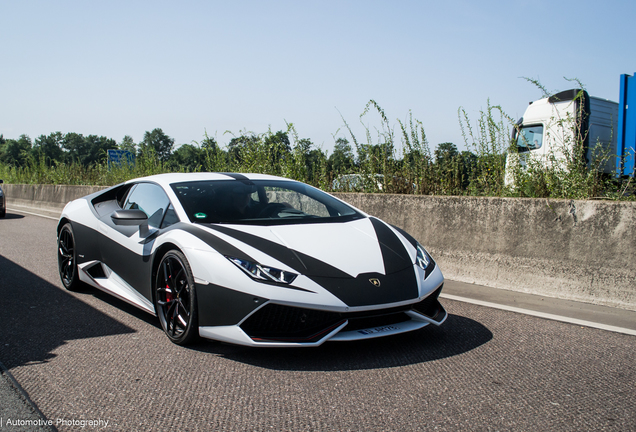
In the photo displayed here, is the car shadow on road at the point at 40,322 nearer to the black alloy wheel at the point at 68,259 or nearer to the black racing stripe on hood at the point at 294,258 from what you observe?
the black alloy wheel at the point at 68,259

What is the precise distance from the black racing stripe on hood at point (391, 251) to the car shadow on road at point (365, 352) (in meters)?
0.58

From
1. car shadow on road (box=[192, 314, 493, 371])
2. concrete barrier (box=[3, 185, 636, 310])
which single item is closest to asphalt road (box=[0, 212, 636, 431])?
car shadow on road (box=[192, 314, 493, 371])

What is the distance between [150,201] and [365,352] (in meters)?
2.38

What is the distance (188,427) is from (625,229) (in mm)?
4456

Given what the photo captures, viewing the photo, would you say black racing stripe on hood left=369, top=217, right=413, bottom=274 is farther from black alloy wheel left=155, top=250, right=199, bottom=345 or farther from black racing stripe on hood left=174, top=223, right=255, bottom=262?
black alloy wheel left=155, top=250, right=199, bottom=345

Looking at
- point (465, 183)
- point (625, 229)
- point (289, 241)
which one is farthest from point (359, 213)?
point (465, 183)

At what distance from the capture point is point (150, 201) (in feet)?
15.9

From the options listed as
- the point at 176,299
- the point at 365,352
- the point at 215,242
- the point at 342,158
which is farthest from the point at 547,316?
the point at 342,158

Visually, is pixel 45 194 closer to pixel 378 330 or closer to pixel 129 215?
pixel 129 215

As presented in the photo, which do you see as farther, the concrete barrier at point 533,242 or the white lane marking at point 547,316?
the concrete barrier at point 533,242

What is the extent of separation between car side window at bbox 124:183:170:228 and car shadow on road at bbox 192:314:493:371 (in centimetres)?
122

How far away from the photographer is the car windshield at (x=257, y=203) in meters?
4.34

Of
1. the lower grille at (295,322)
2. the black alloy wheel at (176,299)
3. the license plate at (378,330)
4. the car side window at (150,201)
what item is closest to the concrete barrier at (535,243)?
the license plate at (378,330)

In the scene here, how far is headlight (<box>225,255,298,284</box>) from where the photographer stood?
137 inches
